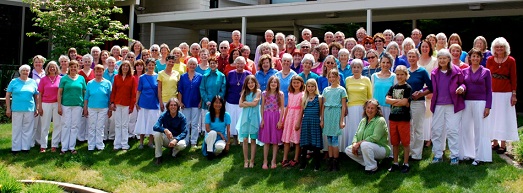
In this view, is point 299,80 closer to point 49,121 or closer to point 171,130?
point 171,130

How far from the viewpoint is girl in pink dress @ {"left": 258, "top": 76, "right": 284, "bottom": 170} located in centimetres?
769

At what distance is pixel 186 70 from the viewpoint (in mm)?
9680

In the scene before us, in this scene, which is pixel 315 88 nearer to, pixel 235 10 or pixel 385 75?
pixel 385 75

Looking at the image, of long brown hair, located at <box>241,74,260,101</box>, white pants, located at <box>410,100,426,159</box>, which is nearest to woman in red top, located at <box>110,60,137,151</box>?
long brown hair, located at <box>241,74,260,101</box>

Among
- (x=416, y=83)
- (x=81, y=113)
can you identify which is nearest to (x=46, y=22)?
(x=81, y=113)

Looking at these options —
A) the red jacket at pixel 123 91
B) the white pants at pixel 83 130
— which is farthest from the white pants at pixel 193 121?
the white pants at pixel 83 130

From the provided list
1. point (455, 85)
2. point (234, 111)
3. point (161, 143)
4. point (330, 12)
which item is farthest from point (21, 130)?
point (330, 12)

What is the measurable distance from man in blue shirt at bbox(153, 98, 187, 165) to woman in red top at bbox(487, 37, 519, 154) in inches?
188

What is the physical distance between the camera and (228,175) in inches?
297

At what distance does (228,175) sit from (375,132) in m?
2.22

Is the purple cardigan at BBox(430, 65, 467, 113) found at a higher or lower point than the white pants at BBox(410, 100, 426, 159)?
higher

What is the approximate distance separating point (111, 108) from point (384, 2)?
24.8ft

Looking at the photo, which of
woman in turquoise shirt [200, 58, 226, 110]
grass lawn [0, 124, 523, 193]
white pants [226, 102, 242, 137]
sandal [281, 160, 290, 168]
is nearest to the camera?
grass lawn [0, 124, 523, 193]

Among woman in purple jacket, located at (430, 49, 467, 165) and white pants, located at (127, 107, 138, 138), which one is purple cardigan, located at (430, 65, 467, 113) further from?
white pants, located at (127, 107, 138, 138)
